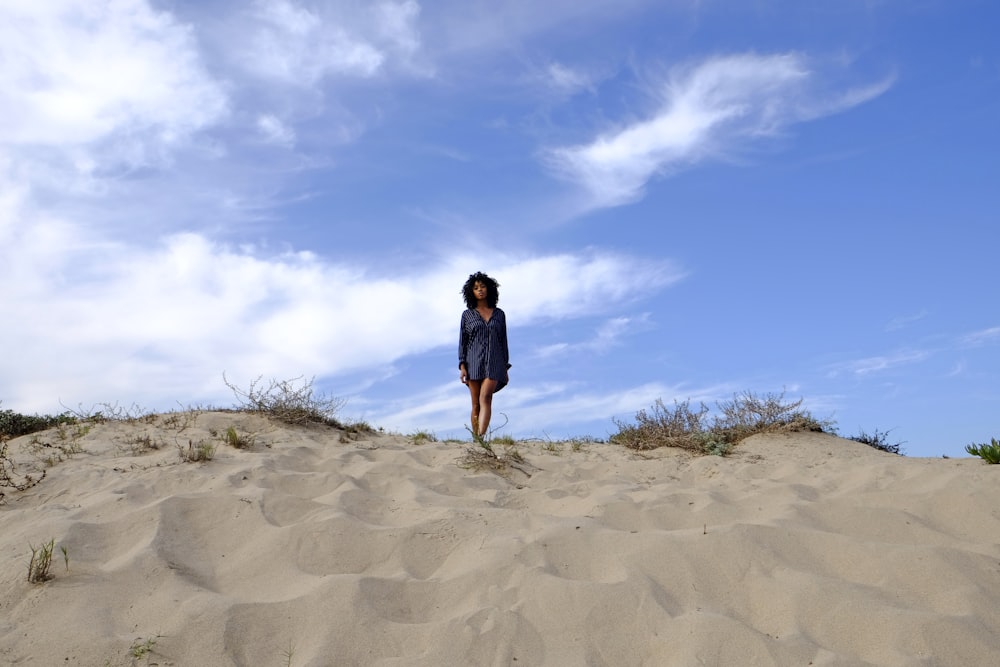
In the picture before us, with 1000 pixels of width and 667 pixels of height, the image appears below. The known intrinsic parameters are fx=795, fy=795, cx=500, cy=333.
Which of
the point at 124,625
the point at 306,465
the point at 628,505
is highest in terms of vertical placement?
the point at 306,465

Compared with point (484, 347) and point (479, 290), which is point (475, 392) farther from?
point (479, 290)

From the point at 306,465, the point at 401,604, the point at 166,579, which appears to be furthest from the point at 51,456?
the point at 401,604

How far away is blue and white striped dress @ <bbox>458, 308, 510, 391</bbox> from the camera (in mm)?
9445

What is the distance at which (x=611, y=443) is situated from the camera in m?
8.99

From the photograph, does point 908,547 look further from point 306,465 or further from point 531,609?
point 306,465

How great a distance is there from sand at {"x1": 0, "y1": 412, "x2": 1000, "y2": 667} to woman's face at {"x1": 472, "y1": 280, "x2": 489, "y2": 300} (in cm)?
349

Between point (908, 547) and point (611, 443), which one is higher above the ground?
point (611, 443)

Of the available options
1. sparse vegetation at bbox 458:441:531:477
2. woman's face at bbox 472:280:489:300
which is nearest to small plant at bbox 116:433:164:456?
sparse vegetation at bbox 458:441:531:477

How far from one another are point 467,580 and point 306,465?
9.23 ft

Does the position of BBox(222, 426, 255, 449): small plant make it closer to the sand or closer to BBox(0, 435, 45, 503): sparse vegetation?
the sand

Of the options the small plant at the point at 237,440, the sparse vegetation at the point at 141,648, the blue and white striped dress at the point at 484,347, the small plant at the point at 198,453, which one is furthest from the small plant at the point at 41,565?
the blue and white striped dress at the point at 484,347

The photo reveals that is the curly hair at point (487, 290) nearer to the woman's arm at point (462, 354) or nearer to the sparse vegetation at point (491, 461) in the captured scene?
the woman's arm at point (462, 354)

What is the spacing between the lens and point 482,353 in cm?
948

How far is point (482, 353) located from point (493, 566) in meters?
5.29
